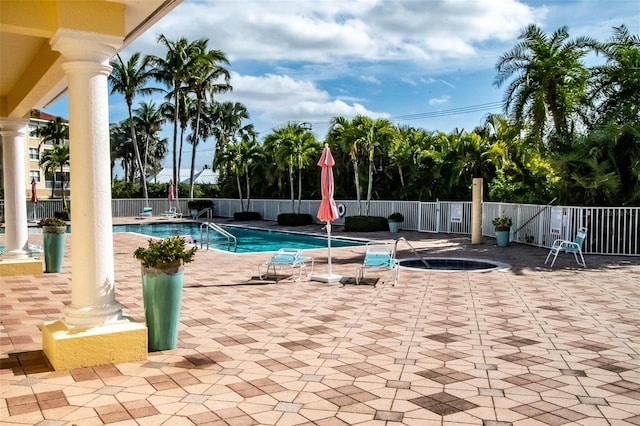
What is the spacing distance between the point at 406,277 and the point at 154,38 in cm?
2981

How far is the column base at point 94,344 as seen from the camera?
497cm

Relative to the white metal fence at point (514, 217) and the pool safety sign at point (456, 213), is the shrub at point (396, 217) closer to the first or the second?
the white metal fence at point (514, 217)

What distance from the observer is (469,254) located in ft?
49.5

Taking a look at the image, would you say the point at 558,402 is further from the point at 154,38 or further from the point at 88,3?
the point at 154,38

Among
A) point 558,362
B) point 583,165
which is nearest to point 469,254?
point 583,165

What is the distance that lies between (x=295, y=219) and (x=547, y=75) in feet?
47.0

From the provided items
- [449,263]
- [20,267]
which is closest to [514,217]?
[449,263]

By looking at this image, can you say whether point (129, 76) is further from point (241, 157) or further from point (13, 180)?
point (13, 180)

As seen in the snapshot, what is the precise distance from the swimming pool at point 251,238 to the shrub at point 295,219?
186 cm

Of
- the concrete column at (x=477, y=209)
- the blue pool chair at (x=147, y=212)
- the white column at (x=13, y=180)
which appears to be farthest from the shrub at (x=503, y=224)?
the blue pool chair at (x=147, y=212)

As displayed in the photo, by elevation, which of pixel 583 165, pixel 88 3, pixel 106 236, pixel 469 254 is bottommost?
pixel 469 254

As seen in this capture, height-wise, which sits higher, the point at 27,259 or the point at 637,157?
the point at 637,157

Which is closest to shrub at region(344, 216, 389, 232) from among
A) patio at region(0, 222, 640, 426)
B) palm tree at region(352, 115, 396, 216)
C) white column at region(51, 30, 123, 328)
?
palm tree at region(352, 115, 396, 216)

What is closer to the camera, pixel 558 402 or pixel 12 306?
pixel 558 402
